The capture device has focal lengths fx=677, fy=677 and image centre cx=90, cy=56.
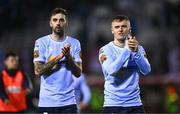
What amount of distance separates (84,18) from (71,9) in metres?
0.60

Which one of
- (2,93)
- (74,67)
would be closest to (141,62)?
(74,67)

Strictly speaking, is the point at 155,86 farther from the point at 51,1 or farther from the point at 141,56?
the point at 141,56

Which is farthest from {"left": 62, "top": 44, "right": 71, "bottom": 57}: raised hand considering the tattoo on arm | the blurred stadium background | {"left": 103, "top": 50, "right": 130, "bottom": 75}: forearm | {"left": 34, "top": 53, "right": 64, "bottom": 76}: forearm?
the blurred stadium background

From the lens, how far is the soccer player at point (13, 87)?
473 inches

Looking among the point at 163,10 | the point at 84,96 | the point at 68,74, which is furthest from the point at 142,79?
the point at 68,74

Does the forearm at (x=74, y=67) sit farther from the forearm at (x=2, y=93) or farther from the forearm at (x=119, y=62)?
the forearm at (x=2, y=93)

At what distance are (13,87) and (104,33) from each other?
736cm

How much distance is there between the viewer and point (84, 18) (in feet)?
63.1

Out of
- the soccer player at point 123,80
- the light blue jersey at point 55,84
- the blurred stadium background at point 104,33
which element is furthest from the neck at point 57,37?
the blurred stadium background at point 104,33

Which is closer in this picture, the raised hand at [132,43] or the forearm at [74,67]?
the raised hand at [132,43]

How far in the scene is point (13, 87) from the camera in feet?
40.5

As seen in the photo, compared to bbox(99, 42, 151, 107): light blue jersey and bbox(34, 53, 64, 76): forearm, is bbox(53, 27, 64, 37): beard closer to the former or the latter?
bbox(34, 53, 64, 76): forearm

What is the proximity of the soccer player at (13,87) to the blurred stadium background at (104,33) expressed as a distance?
374 cm

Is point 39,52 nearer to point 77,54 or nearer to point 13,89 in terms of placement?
point 77,54
